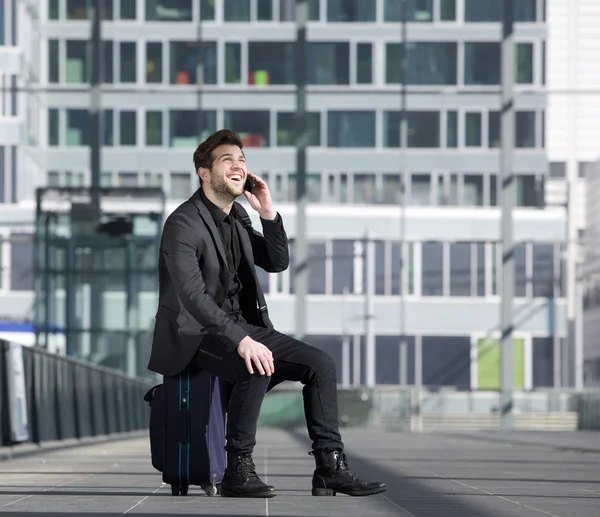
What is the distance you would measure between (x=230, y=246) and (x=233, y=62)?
1826 cm

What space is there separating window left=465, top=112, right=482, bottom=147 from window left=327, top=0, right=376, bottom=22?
1.97m

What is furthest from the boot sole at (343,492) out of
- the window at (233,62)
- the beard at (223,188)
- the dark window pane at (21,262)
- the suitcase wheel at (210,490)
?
the window at (233,62)

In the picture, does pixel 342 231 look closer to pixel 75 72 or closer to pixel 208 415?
pixel 75 72

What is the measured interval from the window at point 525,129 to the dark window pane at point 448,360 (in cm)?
289

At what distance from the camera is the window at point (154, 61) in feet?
74.5

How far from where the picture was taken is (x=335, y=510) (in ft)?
13.7

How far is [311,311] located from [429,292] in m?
1.74

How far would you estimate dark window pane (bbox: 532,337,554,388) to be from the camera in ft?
73.6

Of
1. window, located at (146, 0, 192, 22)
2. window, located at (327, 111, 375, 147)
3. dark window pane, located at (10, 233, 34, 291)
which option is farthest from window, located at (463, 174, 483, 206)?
dark window pane, located at (10, 233, 34, 291)

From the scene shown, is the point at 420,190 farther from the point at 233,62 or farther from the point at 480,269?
the point at 233,62

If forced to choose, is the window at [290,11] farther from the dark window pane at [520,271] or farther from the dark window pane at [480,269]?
the dark window pane at [520,271]

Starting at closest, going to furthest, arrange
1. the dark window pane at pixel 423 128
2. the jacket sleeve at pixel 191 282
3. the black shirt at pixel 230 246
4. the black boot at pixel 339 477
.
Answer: the jacket sleeve at pixel 191 282 < the black boot at pixel 339 477 < the black shirt at pixel 230 246 < the dark window pane at pixel 423 128

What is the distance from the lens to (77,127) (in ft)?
74.2

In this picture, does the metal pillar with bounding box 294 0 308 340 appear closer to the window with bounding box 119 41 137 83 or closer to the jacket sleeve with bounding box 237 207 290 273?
the window with bounding box 119 41 137 83
